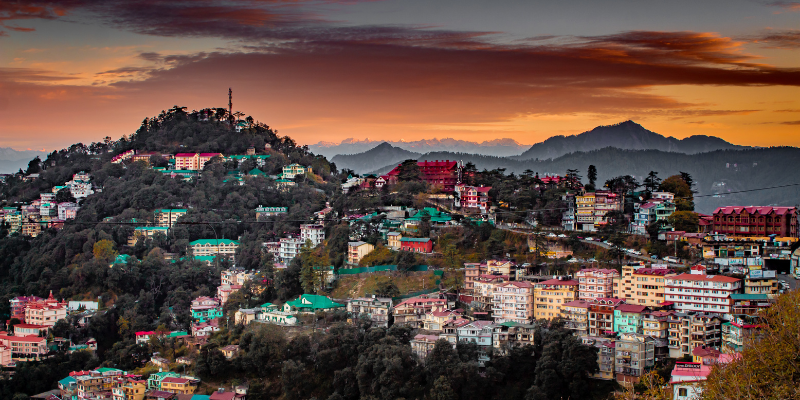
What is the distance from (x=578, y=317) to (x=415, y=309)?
3584mm

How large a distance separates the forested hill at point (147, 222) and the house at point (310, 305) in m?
4.76

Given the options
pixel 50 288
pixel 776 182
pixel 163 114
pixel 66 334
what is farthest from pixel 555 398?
pixel 163 114

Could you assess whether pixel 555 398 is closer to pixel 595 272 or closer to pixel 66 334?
pixel 595 272

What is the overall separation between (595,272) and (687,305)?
6.55 feet

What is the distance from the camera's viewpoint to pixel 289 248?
2242 cm

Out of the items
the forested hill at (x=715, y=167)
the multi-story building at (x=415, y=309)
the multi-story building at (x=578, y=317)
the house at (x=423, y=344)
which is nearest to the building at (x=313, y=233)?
the multi-story building at (x=415, y=309)

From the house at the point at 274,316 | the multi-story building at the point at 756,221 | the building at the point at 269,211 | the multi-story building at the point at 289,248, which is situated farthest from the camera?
the building at the point at 269,211

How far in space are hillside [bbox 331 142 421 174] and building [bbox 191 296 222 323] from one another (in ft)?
70.6

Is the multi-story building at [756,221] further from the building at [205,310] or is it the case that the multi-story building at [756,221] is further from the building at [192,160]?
the building at [192,160]

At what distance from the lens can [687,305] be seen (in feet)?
45.5

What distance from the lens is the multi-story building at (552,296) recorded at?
1527 centimetres

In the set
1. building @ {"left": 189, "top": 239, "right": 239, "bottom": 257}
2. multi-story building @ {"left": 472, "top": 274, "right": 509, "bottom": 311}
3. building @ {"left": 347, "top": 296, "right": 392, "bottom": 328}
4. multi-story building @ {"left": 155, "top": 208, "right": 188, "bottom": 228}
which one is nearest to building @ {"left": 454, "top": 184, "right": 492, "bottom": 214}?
multi-story building @ {"left": 472, "top": 274, "right": 509, "bottom": 311}

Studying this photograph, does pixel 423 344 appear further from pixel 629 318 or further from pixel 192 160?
pixel 192 160

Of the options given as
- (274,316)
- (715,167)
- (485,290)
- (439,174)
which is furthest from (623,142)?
(274,316)
